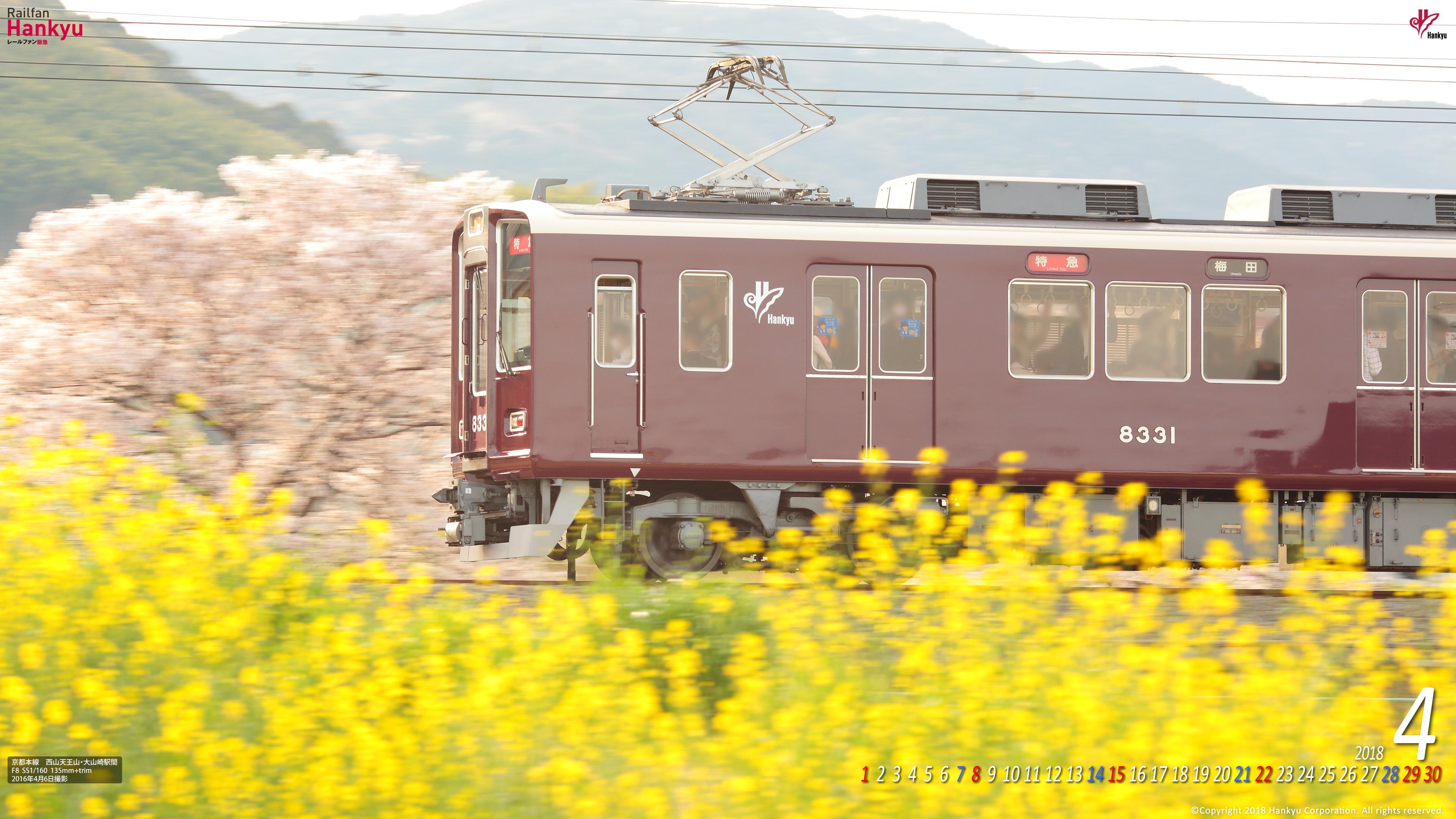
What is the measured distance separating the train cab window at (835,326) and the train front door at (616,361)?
1462 mm

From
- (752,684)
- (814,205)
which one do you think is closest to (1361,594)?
(814,205)

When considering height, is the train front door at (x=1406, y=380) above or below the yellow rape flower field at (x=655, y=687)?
above

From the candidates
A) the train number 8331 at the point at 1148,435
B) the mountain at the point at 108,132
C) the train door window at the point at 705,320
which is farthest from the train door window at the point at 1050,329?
the mountain at the point at 108,132

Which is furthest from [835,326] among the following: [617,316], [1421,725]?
[1421,725]

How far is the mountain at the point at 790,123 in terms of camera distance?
8044 centimetres

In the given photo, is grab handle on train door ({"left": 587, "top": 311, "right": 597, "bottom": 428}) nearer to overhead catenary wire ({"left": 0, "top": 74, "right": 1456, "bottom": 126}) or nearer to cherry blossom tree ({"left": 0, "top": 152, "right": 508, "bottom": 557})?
overhead catenary wire ({"left": 0, "top": 74, "right": 1456, "bottom": 126})

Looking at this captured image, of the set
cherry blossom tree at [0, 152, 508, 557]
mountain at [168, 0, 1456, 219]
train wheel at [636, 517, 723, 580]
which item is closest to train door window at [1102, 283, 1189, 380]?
train wheel at [636, 517, 723, 580]

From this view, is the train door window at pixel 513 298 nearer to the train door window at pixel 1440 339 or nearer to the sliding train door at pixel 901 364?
the sliding train door at pixel 901 364

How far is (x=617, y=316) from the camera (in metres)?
10.7

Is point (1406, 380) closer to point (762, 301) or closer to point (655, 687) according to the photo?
point (762, 301)

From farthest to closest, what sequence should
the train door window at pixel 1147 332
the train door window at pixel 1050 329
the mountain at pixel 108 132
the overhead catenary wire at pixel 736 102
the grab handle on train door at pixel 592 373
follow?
the mountain at pixel 108 132
the overhead catenary wire at pixel 736 102
the train door window at pixel 1147 332
the train door window at pixel 1050 329
the grab handle on train door at pixel 592 373

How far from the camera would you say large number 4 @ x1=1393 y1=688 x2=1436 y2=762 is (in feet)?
15.8

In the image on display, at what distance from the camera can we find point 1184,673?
15.7 ft

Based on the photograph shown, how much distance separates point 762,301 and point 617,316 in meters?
1.19
